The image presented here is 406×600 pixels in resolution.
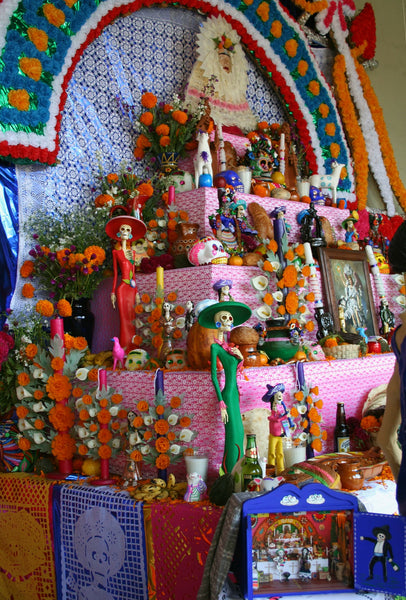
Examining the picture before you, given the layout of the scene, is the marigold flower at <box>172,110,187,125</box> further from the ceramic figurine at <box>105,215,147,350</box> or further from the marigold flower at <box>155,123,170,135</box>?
the ceramic figurine at <box>105,215,147,350</box>

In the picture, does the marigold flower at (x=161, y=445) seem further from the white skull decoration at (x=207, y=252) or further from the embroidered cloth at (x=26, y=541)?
the white skull decoration at (x=207, y=252)

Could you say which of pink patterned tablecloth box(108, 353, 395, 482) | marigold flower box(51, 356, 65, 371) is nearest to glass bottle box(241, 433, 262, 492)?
pink patterned tablecloth box(108, 353, 395, 482)

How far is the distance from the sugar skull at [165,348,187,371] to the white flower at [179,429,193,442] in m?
0.50

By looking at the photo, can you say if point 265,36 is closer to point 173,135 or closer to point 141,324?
point 173,135

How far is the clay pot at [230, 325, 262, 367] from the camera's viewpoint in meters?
3.88

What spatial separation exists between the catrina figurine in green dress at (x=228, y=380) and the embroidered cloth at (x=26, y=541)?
4.23ft

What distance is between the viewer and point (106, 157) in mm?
5695

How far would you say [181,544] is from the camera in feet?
10.1

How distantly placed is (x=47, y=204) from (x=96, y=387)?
206cm

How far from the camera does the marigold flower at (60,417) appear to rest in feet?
12.7

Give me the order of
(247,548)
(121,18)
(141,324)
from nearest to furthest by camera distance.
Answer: (247,548)
(141,324)
(121,18)

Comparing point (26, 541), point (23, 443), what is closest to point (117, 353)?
point (23, 443)

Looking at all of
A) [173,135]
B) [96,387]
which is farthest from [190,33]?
[96,387]

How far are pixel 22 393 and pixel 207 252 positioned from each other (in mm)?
1762
